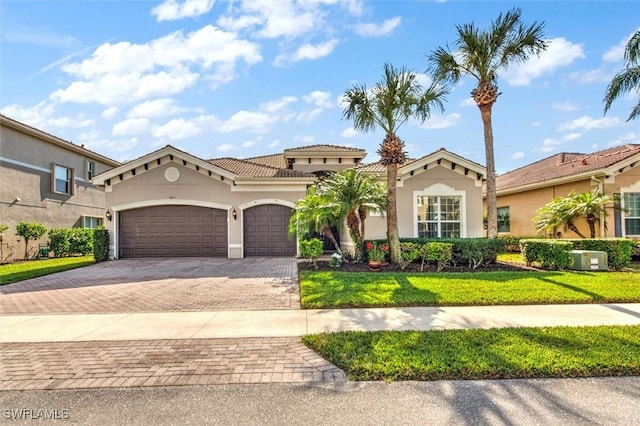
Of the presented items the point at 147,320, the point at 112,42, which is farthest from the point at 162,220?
the point at 147,320

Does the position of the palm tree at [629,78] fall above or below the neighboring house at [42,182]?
above

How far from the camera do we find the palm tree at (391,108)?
465 inches

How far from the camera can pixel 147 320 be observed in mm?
6734

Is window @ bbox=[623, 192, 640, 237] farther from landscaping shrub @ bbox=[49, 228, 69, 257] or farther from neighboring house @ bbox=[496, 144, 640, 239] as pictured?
landscaping shrub @ bbox=[49, 228, 69, 257]

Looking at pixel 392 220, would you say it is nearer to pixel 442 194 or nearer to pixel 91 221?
pixel 442 194

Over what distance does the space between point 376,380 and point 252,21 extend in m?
11.2

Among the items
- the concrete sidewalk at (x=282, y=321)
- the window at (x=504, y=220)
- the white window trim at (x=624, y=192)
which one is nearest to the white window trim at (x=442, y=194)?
the white window trim at (x=624, y=192)

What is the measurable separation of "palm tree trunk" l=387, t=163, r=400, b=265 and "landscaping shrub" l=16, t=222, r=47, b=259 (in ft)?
57.6

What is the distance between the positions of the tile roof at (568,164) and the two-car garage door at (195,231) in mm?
14570

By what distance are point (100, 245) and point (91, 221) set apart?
406 inches

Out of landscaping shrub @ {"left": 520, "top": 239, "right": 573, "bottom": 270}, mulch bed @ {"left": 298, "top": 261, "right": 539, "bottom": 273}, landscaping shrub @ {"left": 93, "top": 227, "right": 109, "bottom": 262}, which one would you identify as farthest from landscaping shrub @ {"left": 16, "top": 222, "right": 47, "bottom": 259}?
landscaping shrub @ {"left": 520, "top": 239, "right": 573, "bottom": 270}

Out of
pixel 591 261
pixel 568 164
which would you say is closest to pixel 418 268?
pixel 591 261

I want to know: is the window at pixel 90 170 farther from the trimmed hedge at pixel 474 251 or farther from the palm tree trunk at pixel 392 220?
the trimmed hedge at pixel 474 251

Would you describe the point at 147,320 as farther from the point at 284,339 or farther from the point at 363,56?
the point at 363,56
